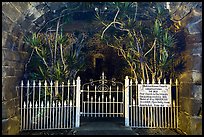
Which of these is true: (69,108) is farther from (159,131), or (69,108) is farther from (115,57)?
(115,57)

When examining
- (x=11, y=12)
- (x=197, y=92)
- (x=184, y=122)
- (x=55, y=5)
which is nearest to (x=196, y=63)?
(x=197, y=92)

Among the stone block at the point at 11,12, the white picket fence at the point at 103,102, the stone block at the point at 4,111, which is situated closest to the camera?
the stone block at the point at 11,12

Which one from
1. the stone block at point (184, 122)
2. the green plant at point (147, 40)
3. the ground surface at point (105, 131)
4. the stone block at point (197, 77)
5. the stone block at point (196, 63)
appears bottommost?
the ground surface at point (105, 131)

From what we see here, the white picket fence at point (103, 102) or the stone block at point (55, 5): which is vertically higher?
the stone block at point (55, 5)

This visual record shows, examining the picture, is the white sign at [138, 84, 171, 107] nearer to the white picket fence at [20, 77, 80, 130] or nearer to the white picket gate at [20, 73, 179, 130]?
the white picket gate at [20, 73, 179, 130]

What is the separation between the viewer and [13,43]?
4.93 meters

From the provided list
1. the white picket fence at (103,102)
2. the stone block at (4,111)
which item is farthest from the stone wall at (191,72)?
the stone block at (4,111)

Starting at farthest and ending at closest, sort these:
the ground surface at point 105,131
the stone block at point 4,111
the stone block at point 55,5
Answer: the stone block at point 55,5
the ground surface at point 105,131
the stone block at point 4,111

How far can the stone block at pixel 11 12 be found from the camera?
4.31 m

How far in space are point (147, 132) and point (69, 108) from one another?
1981 millimetres

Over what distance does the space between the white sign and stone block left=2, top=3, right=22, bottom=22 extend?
126 inches

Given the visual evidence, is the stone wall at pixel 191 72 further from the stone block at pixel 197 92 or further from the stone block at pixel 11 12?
the stone block at pixel 11 12

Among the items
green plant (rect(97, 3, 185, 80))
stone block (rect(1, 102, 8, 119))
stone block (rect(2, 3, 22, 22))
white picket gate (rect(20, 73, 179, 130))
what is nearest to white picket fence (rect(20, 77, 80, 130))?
white picket gate (rect(20, 73, 179, 130))

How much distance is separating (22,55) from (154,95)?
3446 mm
